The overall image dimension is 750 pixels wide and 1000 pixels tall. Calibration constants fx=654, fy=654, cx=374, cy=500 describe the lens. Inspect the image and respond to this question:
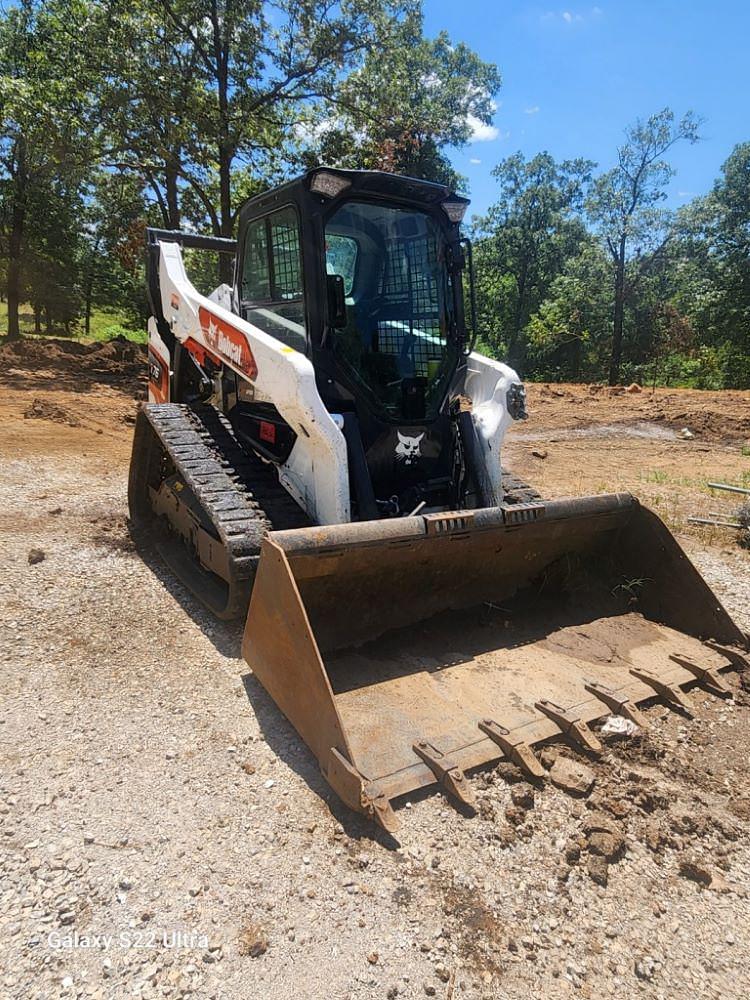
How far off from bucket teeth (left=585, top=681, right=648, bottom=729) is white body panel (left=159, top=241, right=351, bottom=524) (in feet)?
5.04

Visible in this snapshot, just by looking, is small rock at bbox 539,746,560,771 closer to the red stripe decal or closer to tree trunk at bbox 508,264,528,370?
the red stripe decal

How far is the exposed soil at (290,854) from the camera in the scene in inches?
72.3

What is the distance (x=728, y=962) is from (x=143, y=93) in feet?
48.6

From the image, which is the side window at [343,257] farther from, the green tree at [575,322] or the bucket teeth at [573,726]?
the green tree at [575,322]

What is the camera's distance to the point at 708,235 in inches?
1003

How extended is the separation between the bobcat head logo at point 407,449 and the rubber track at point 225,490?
74 cm

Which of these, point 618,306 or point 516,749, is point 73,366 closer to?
point 516,749

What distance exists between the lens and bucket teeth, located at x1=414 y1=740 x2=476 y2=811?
8.00ft

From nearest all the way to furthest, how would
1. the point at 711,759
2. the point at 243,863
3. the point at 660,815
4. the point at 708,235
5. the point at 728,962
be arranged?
the point at 728,962 < the point at 243,863 < the point at 660,815 < the point at 711,759 < the point at 708,235

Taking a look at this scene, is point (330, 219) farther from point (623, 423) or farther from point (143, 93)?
point (143, 93)

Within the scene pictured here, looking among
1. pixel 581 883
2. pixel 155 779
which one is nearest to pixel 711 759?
pixel 581 883

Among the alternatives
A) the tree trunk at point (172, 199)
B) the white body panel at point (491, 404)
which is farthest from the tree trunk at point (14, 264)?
the white body panel at point (491, 404)

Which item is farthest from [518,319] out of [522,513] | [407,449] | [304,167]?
[522,513]

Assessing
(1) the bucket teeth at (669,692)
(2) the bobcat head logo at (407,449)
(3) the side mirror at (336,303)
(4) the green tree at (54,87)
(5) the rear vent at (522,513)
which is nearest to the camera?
(1) the bucket teeth at (669,692)
